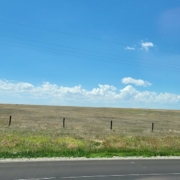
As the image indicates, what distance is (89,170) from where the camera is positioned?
45.6 feet

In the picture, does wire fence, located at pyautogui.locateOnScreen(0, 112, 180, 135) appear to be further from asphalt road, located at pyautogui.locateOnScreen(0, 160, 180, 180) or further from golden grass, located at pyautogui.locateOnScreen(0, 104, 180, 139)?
asphalt road, located at pyautogui.locateOnScreen(0, 160, 180, 180)

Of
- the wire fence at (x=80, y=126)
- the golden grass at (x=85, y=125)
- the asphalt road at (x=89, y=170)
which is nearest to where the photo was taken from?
A: the asphalt road at (x=89, y=170)

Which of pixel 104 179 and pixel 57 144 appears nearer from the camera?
pixel 104 179

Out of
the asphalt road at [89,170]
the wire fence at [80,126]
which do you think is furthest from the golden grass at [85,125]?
the asphalt road at [89,170]

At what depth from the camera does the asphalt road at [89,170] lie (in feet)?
40.6

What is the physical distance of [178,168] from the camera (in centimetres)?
1518

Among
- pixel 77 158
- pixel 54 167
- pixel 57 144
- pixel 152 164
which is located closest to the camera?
pixel 54 167

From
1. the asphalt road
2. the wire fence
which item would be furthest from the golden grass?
the asphalt road

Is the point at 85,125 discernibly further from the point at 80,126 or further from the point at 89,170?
the point at 89,170

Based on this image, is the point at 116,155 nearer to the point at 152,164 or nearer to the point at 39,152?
the point at 152,164

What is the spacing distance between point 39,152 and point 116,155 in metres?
5.88

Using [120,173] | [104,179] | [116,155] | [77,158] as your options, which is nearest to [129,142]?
[116,155]

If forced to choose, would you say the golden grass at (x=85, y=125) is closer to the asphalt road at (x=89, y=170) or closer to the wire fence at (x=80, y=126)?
the wire fence at (x=80, y=126)

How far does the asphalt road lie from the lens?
1239cm
